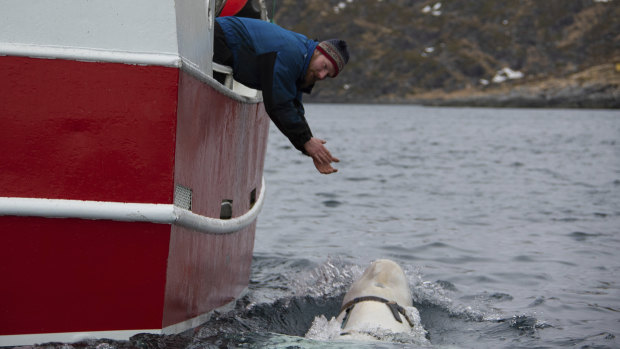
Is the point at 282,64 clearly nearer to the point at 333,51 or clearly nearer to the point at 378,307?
the point at 333,51

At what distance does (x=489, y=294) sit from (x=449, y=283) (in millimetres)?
584

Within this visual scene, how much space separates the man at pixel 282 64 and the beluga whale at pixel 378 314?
4.08 feet

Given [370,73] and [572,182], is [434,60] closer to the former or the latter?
[370,73]

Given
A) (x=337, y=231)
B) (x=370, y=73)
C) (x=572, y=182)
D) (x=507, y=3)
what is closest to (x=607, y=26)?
(x=507, y=3)

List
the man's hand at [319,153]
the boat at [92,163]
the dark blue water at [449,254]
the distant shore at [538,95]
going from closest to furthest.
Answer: the boat at [92,163]
the man's hand at [319,153]
the dark blue water at [449,254]
the distant shore at [538,95]

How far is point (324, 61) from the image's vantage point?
4816mm

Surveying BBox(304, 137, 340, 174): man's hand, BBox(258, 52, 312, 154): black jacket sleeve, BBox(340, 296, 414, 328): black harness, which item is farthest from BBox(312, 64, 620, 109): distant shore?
BBox(258, 52, 312, 154): black jacket sleeve

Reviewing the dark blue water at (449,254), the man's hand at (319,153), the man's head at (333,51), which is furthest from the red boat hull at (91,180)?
the man's head at (333,51)

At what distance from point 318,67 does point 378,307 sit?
192cm

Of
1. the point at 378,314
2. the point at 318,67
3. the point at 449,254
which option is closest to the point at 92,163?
the point at 318,67

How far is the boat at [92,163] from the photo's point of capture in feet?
11.7

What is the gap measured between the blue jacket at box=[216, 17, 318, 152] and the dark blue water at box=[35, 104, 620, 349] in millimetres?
1398

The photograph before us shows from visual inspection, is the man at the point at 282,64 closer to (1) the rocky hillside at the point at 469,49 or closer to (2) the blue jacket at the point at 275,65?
Result: (2) the blue jacket at the point at 275,65

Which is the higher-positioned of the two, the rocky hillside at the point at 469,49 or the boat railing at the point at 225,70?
the rocky hillside at the point at 469,49
